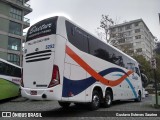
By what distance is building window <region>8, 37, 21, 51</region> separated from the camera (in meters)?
39.9

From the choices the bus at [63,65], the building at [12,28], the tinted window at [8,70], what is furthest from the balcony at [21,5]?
the bus at [63,65]

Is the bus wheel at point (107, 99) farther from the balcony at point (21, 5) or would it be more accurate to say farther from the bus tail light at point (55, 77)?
the balcony at point (21, 5)

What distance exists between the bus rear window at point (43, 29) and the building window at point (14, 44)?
104ft

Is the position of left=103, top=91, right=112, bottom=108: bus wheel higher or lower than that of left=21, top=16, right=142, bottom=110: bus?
lower

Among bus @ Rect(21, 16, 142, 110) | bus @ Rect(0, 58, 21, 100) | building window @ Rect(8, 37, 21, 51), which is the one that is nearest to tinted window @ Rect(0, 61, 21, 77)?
bus @ Rect(0, 58, 21, 100)

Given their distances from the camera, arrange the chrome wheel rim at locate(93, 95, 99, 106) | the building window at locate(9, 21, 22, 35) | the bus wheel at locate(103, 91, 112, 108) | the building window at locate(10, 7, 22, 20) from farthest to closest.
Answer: the building window at locate(10, 7, 22, 20), the building window at locate(9, 21, 22, 35), the bus wheel at locate(103, 91, 112, 108), the chrome wheel rim at locate(93, 95, 99, 106)

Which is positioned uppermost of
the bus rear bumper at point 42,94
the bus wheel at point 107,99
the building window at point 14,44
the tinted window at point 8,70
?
the building window at point 14,44

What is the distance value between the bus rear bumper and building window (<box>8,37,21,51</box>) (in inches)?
1284

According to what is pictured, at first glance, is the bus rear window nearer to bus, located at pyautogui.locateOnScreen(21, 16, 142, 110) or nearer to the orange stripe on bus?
bus, located at pyautogui.locateOnScreen(21, 16, 142, 110)

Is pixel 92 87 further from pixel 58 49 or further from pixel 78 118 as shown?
pixel 58 49

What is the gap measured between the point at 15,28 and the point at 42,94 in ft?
117

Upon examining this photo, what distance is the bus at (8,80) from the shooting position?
1466cm

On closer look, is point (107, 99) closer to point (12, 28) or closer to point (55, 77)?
point (55, 77)

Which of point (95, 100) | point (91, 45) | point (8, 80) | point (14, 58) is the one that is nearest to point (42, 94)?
point (95, 100)
